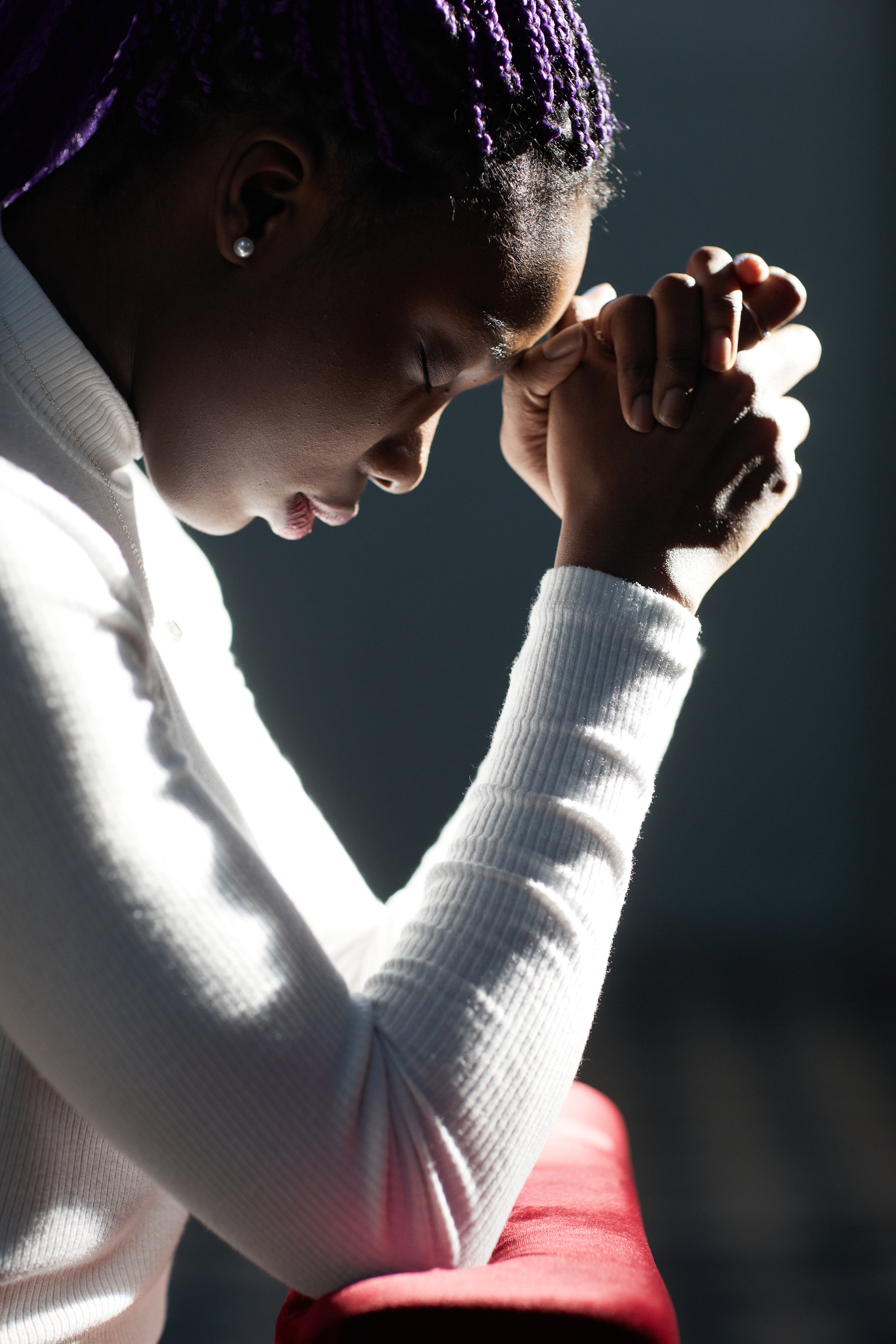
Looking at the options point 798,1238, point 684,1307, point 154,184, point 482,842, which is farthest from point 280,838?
point 798,1238

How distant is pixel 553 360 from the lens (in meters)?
0.76

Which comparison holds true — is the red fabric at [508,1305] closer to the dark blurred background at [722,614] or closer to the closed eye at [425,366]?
the closed eye at [425,366]

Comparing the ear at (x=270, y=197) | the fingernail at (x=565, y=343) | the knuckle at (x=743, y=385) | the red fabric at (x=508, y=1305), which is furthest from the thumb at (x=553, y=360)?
the red fabric at (x=508, y=1305)

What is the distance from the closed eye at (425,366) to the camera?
64 centimetres

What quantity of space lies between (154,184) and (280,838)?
0.49 meters

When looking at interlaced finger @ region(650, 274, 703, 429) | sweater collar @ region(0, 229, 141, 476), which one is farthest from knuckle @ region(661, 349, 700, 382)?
sweater collar @ region(0, 229, 141, 476)

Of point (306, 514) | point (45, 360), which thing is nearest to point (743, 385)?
point (306, 514)

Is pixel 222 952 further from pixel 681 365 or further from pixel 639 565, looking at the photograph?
pixel 681 365

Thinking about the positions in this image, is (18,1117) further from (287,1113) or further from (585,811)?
(585,811)

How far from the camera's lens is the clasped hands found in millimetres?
649

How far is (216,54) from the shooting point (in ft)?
1.88

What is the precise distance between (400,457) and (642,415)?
16 centimetres

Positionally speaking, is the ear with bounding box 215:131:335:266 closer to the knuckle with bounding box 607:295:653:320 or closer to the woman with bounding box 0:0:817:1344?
the woman with bounding box 0:0:817:1344

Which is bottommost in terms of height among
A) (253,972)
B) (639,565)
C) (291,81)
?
(253,972)
